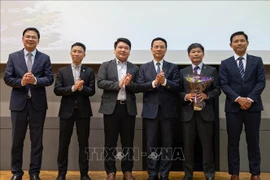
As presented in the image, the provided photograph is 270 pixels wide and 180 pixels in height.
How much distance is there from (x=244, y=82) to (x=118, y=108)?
4.39 feet

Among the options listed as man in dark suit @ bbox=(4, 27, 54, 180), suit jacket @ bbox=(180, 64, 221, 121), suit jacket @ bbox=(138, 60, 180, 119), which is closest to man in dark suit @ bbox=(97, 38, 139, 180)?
suit jacket @ bbox=(138, 60, 180, 119)

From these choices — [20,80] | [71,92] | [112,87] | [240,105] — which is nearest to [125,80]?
[112,87]

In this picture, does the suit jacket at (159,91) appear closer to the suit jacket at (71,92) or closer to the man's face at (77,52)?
the suit jacket at (71,92)

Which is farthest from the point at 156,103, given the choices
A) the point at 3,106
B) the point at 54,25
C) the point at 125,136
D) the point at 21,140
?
the point at 3,106

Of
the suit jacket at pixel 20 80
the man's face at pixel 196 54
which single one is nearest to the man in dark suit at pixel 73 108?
the suit jacket at pixel 20 80

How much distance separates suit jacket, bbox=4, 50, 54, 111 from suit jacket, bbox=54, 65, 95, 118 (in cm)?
13

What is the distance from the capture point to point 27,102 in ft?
9.93

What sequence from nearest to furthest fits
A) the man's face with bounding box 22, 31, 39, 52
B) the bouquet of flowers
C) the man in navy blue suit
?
the bouquet of flowers
the man in navy blue suit
the man's face with bounding box 22, 31, 39, 52

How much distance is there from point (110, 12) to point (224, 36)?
1.49m

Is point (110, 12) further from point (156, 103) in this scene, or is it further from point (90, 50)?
point (156, 103)

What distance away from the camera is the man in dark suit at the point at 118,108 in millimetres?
3055

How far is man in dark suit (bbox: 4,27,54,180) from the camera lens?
301cm

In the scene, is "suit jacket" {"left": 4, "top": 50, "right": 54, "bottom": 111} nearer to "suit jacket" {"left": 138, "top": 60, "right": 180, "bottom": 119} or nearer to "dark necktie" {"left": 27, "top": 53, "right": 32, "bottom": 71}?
"dark necktie" {"left": 27, "top": 53, "right": 32, "bottom": 71}

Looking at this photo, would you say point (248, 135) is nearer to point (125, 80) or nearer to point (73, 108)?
point (125, 80)
